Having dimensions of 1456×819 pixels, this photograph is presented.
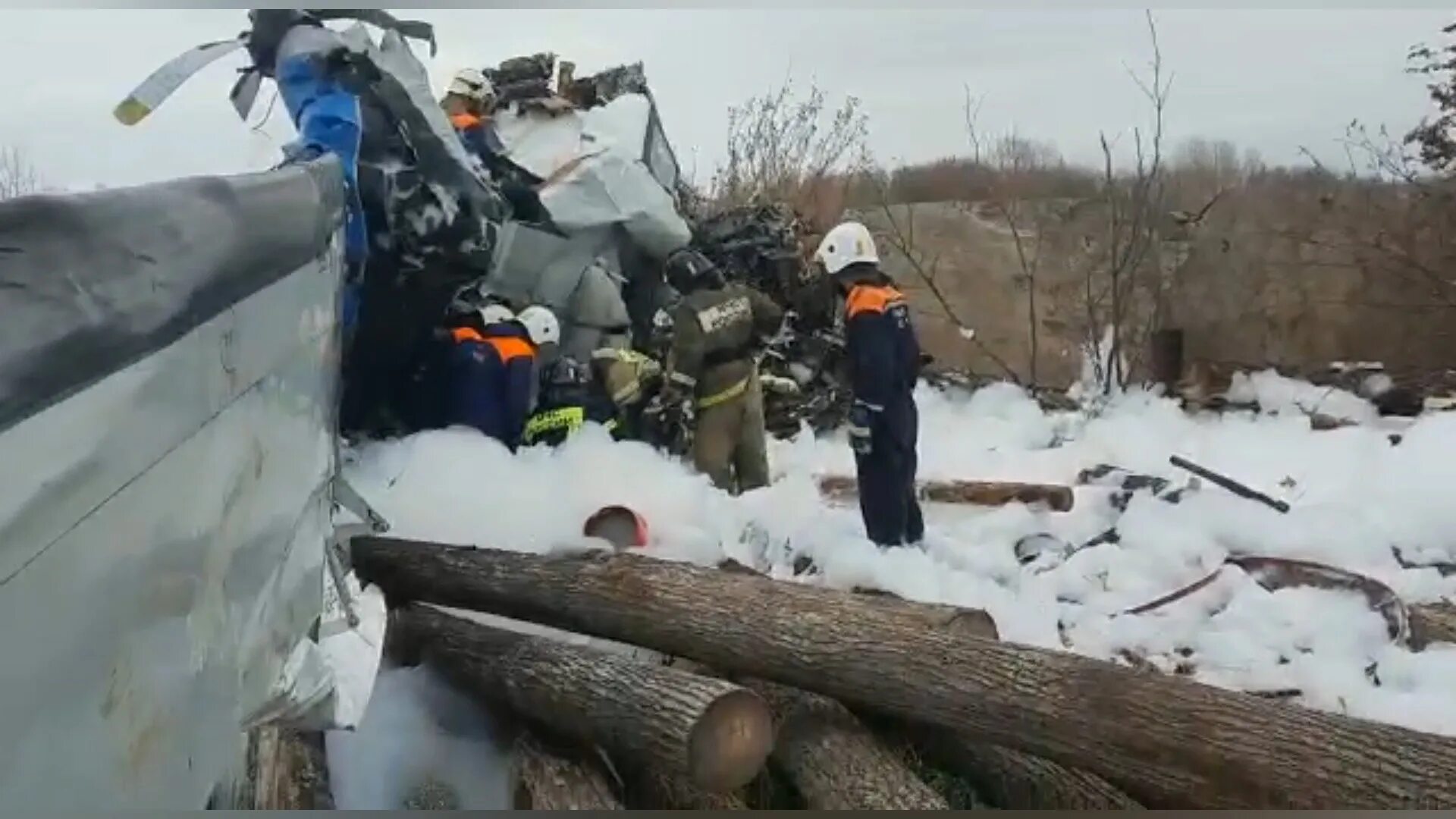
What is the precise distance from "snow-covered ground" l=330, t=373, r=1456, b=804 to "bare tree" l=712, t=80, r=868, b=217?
17.7 inches

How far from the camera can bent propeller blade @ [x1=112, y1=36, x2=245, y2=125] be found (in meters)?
2.11

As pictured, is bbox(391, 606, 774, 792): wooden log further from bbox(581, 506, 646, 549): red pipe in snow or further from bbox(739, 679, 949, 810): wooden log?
bbox(581, 506, 646, 549): red pipe in snow

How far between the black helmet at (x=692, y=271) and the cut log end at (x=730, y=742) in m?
0.97

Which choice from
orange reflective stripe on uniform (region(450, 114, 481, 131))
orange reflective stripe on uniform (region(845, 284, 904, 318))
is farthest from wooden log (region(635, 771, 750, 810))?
orange reflective stripe on uniform (region(450, 114, 481, 131))

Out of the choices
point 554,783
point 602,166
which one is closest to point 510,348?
point 602,166

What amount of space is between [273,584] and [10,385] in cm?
67

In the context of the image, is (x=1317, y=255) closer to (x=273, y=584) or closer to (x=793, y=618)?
(x=793, y=618)

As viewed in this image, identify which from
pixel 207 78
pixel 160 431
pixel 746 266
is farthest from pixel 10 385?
pixel 746 266

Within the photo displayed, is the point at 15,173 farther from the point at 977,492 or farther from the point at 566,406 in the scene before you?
the point at 977,492

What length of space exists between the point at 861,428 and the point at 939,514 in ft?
0.69

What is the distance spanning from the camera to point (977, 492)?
8.57 ft

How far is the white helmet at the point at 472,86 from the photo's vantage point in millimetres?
2443

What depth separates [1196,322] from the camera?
2348mm

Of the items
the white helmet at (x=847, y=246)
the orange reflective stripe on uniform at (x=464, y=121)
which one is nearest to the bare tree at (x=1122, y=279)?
the white helmet at (x=847, y=246)
